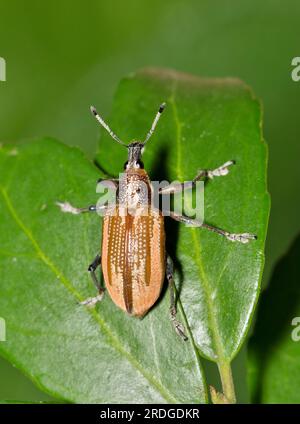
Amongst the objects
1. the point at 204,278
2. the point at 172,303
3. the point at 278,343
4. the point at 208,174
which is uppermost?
the point at 208,174

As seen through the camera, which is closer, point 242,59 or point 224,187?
point 224,187

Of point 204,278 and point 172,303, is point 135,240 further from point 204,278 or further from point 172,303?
point 204,278

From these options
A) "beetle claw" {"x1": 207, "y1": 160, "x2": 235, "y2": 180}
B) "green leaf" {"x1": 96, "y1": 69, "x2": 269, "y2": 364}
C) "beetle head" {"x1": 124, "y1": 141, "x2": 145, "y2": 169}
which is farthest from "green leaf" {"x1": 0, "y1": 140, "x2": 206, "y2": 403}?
"beetle claw" {"x1": 207, "y1": 160, "x2": 235, "y2": 180}

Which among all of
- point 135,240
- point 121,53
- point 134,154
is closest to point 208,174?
point 134,154

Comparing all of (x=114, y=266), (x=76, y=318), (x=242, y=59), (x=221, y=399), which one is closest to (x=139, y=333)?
(x=76, y=318)

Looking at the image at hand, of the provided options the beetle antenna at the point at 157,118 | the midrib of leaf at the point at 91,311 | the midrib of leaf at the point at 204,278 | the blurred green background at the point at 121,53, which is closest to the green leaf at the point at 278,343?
the midrib of leaf at the point at 204,278
